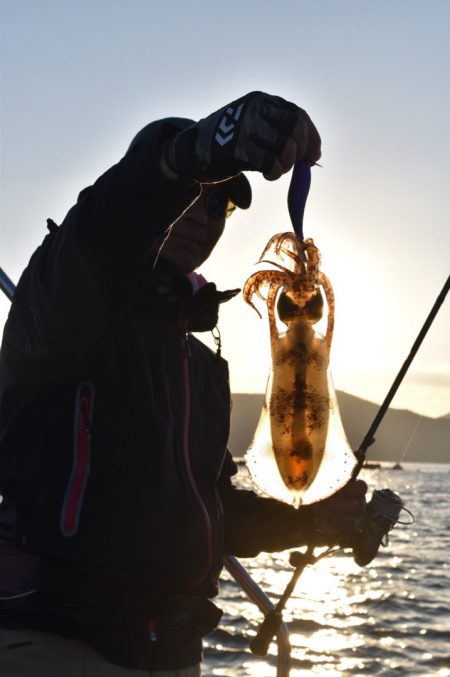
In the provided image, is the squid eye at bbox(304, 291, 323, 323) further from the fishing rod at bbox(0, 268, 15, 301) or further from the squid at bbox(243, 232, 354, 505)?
the fishing rod at bbox(0, 268, 15, 301)

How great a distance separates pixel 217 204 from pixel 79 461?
1480mm

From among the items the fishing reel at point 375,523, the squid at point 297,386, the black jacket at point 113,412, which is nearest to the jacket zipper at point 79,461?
the black jacket at point 113,412

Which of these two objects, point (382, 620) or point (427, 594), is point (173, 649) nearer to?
point (382, 620)

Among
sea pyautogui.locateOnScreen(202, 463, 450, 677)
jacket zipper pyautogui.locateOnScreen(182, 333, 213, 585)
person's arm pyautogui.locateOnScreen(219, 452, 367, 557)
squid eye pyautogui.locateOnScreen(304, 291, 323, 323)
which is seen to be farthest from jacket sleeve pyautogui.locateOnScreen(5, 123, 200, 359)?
sea pyautogui.locateOnScreen(202, 463, 450, 677)

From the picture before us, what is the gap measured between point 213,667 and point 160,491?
9221mm

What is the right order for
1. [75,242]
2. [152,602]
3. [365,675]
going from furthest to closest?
[365,675] < [152,602] < [75,242]

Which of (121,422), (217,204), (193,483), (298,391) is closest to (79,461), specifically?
(121,422)

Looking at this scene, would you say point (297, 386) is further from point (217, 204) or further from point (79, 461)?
point (217, 204)

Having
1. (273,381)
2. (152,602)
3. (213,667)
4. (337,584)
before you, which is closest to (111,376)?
(273,381)

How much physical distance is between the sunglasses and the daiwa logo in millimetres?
1325

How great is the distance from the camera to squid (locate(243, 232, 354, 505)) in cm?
267

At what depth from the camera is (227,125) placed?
2.14m

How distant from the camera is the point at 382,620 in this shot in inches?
598

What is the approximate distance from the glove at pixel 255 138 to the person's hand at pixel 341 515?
2133 mm
